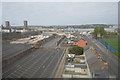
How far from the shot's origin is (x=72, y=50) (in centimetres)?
888

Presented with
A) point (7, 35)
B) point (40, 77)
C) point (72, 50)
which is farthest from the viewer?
point (7, 35)

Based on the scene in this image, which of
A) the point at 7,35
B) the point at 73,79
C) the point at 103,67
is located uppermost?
the point at 7,35

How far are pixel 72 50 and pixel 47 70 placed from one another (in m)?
3.50

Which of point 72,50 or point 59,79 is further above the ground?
point 72,50

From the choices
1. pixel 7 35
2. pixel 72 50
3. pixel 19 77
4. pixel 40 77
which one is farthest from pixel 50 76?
pixel 7 35

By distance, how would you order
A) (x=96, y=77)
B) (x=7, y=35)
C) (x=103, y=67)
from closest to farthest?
(x=96, y=77) → (x=103, y=67) → (x=7, y=35)

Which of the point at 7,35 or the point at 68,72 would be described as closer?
the point at 68,72

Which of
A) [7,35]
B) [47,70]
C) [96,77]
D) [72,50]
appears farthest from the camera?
[7,35]

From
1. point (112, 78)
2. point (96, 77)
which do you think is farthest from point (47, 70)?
point (112, 78)

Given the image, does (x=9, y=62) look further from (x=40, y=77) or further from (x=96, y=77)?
(x=96, y=77)

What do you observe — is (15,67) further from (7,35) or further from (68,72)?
(7,35)

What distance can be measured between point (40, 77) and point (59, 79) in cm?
74

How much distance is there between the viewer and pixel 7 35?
17656 mm

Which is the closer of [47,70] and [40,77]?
[40,77]
